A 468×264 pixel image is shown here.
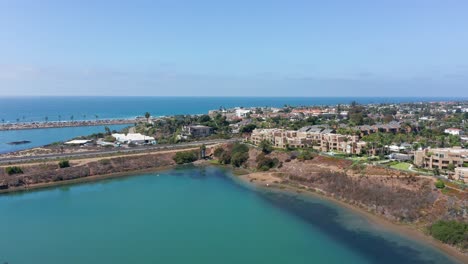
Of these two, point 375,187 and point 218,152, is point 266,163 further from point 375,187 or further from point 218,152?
point 375,187

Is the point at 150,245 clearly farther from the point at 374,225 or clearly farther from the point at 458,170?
the point at 458,170

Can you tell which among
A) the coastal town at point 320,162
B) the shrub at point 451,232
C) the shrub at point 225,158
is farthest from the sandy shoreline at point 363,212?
the shrub at point 225,158

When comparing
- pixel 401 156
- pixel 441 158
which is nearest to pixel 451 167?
pixel 441 158

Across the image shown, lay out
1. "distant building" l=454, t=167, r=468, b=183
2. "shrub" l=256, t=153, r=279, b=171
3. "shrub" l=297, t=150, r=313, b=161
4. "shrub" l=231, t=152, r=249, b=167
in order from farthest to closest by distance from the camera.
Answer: "shrub" l=231, t=152, r=249, b=167 → "shrub" l=256, t=153, r=279, b=171 → "shrub" l=297, t=150, r=313, b=161 → "distant building" l=454, t=167, r=468, b=183

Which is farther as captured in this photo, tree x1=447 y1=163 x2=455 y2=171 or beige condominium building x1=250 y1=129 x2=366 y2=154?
beige condominium building x1=250 y1=129 x2=366 y2=154

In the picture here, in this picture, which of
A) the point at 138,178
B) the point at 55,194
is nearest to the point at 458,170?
the point at 138,178

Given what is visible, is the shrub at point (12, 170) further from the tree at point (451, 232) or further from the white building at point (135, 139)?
the tree at point (451, 232)

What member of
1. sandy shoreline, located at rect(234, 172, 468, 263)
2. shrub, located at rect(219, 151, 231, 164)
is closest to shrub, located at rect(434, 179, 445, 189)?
sandy shoreline, located at rect(234, 172, 468, 263)

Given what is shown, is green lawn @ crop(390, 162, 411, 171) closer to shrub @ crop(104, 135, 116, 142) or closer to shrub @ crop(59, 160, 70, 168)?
shrub @ crop(59, 160, 70, 168)
